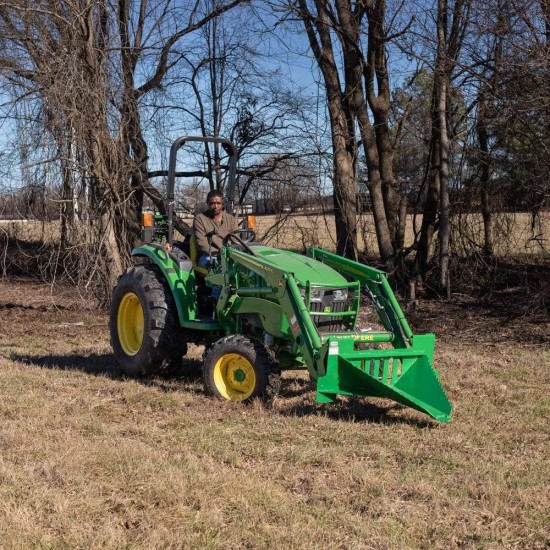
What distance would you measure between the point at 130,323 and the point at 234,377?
2110 mm

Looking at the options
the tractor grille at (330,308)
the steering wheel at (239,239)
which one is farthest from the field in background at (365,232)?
the tractor grille at (330,308)

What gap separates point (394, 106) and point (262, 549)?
13.3m

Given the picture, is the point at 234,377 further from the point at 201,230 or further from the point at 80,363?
the point at 80,363

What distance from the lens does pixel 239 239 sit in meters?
7.52

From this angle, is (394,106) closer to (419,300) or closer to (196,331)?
(419,300)

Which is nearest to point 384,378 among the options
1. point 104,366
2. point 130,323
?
point 130,323

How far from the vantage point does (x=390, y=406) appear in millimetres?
7000

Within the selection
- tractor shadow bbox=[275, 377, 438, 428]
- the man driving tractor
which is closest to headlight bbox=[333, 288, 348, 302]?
tractor shadow bbox=[275, 377, 438, 428]

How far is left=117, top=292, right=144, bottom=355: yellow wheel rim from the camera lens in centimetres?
872

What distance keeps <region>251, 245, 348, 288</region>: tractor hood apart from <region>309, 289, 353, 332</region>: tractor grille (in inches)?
4.0

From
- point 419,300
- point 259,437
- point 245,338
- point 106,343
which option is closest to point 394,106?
point 419,300

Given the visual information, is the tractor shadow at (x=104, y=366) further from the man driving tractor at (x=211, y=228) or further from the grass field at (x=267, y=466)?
the man driving tractor at (x=211, y=228)

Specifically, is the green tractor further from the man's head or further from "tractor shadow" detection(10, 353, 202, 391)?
the man's head

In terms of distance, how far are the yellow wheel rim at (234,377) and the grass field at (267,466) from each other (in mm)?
199
